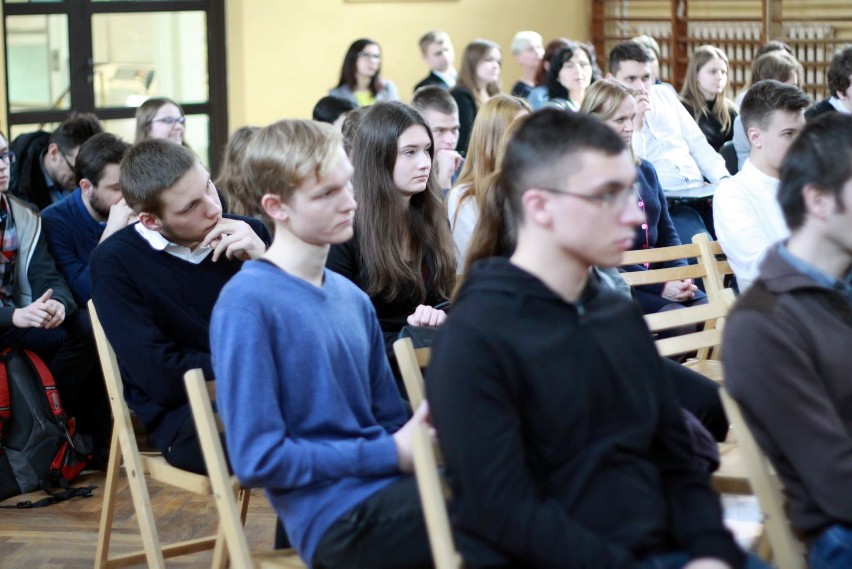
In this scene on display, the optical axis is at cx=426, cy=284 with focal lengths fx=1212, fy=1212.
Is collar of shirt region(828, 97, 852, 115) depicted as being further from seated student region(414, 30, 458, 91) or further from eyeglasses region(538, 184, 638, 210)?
eyeglasses region(538, 184, 638, 210)

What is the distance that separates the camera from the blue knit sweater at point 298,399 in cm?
198

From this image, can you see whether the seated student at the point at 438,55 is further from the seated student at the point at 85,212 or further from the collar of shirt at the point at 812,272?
the collar of shirt at the point at 812,272

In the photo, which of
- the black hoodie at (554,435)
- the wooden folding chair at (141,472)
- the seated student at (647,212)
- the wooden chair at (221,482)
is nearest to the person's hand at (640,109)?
the seated student at (647,212)

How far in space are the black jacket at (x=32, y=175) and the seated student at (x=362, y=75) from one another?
10.5 feet

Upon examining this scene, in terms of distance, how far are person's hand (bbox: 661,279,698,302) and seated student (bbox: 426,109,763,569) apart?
2337mm

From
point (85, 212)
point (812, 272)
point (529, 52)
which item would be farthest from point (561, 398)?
point (529, 52)

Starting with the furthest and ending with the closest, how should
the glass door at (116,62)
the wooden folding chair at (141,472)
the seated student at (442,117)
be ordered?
1. the glass door at (116,62)
2. the seated student at (442,117)
3. the wooden folding chair at (141,472)

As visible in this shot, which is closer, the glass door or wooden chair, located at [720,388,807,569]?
wooden chair, located at [720,388,807,569]

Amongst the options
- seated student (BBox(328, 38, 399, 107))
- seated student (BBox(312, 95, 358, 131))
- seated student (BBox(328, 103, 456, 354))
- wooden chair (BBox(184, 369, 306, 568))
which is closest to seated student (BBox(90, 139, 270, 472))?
seated student (BBox(328, 103, 456, 354))

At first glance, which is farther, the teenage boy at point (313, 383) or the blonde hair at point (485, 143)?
the blonde hair at point (485, 143)

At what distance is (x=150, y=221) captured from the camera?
9.30 feet

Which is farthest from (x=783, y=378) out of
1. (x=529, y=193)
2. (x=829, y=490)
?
(x=529, y=193)

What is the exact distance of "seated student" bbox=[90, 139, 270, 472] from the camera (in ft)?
9.04

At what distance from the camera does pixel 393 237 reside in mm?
3242
